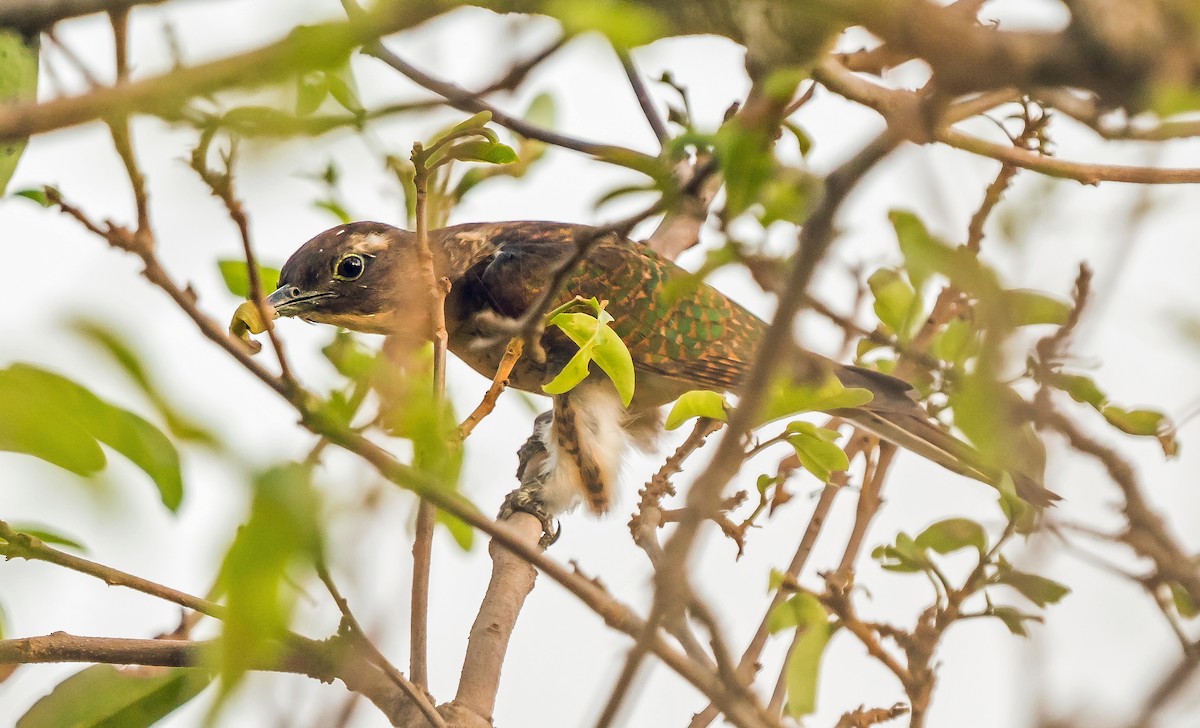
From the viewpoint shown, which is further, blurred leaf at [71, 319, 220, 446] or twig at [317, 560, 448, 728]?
twig at [317, 560, 448, 728]

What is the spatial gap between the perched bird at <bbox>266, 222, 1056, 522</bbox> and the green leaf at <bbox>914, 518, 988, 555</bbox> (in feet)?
4.96

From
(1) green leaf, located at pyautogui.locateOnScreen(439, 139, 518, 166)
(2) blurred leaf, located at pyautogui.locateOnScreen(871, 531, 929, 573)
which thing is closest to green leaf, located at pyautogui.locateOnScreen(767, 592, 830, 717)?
A: (2) blurred leaf, located at pyautogui.locateOnScreen(871, 531, 929, 573)

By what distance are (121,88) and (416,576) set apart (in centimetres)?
94

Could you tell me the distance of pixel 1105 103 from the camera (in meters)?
0.87

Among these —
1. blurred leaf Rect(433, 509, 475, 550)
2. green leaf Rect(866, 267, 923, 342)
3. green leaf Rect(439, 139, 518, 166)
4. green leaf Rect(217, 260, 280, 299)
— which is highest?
green leaf Rect(217, 260, 280, 299)

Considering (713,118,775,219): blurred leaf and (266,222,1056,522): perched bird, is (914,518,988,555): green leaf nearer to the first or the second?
(713,118,775,219): blurred leaf

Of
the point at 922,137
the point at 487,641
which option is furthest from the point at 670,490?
the point at 922,137

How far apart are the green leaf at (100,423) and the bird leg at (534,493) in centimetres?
284

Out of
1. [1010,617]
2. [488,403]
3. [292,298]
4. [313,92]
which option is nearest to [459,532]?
[488,403]

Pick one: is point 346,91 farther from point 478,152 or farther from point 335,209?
point 335,209

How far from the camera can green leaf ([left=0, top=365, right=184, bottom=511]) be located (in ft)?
3.13

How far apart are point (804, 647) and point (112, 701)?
1203mm

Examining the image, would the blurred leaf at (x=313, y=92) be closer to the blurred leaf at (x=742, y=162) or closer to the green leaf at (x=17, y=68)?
the green leaf at (x=17, y=68)

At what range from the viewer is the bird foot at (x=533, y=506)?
3.94 m
